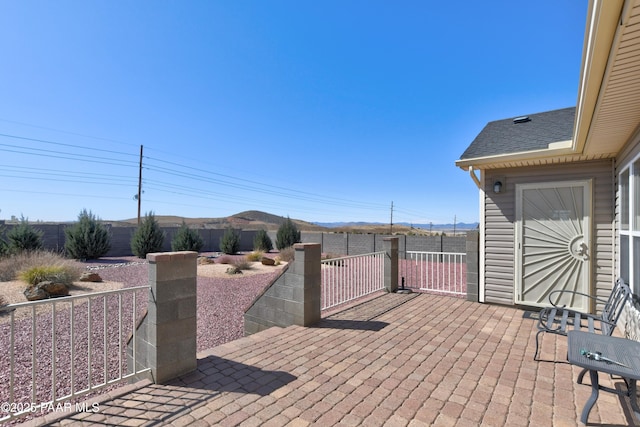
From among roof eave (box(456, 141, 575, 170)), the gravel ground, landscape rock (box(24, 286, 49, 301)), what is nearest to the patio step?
the gravel ground

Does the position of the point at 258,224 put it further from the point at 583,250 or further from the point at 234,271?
the point at 583,250

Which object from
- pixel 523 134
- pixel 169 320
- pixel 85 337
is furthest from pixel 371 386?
pixel 523 134

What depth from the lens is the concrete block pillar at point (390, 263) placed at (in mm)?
5738

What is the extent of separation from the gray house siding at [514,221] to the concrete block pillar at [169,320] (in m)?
4.91

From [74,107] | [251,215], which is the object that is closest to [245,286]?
[74,107]

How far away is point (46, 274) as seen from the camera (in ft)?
22.2

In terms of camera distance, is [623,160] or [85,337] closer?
[623,160]

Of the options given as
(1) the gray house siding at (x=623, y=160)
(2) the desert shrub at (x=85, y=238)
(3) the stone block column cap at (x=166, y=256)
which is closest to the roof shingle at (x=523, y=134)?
(1) the gray house siding at (x=623, y=160)

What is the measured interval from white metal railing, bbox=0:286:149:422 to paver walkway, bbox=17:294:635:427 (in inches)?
20.4

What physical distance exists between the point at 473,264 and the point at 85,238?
52.0 ft

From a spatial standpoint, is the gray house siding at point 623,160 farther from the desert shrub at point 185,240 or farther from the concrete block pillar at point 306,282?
the desert shrub at point 185,240

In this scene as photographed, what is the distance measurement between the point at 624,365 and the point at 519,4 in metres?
5.62

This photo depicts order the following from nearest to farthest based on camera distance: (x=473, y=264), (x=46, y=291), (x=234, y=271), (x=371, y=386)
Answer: (x=371, y=386)
(x=473, y=264)
(x=46, y=291)
(x=234, y=271)

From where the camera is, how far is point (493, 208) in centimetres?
501
